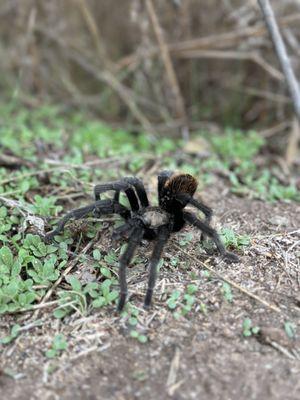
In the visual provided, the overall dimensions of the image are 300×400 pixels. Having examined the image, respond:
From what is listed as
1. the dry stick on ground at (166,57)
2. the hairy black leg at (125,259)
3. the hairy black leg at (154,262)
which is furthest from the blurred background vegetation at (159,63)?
the hairy black leg at (125,259)

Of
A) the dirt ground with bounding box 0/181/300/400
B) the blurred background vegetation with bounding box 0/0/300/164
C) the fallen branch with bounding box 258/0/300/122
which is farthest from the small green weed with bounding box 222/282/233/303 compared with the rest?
the blurred background vegetation with bounding box 0/0/300/164

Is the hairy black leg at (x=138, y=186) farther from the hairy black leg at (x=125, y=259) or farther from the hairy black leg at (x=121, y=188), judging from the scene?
the hairy black leg at (x=125, y=259)

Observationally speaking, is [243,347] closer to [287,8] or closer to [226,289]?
[226,289]

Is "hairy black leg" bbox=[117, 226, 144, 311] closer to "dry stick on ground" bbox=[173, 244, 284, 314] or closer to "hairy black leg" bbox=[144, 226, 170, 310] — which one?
"hairy black leg" bbox=[144, 226, 170, 310]

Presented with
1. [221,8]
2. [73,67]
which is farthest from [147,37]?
[73,67]

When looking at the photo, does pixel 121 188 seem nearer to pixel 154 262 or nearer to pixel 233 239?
pixel 154 262

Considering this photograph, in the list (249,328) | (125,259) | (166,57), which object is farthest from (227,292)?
(166,57)
